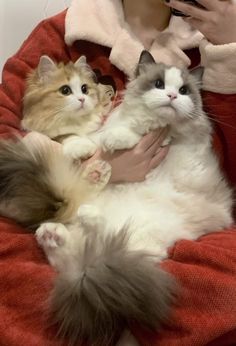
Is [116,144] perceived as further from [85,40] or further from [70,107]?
[85,40]

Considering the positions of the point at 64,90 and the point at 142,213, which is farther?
the point at 64,90

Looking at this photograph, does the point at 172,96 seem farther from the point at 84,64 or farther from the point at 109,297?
the point at 109,297

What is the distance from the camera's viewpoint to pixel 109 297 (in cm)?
92

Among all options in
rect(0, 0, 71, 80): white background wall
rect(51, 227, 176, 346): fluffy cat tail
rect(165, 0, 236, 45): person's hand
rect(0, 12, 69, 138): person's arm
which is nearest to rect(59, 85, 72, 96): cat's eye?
rect(0, 12, 69, 138): person's arm

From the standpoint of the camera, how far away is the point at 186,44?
1.44 m

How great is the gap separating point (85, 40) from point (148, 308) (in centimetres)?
90

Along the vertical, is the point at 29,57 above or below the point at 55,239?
above

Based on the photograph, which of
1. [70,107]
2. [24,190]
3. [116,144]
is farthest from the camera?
[70,107]

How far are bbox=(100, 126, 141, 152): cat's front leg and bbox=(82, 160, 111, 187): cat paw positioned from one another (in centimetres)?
5

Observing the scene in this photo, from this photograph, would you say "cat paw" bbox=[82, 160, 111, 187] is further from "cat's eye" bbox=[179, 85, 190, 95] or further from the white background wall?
the white background wall

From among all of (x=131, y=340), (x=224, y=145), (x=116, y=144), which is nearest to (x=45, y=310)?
(x=131, y=340)

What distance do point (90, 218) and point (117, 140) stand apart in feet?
0.85

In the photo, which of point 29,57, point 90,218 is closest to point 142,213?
point 90,218

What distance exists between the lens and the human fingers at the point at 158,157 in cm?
129
